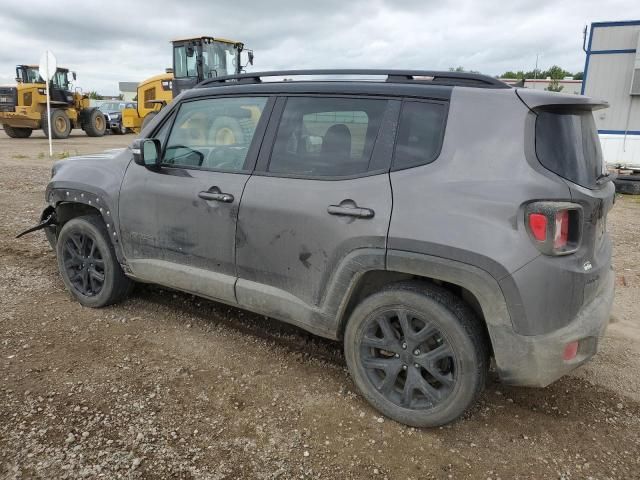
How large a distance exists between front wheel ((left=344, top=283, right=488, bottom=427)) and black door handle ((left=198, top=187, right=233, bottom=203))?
41.8 inches

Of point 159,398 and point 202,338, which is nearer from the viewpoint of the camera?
point 159,398

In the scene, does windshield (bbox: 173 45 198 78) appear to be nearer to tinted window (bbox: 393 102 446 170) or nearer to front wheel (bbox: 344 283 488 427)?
tinted window (bbox: 393 102 446 170)

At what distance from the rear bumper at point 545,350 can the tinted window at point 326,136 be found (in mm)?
1155

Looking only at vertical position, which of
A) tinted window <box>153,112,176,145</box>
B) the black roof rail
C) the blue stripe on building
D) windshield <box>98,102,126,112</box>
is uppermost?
windshield <box>98,102,126,112</box>

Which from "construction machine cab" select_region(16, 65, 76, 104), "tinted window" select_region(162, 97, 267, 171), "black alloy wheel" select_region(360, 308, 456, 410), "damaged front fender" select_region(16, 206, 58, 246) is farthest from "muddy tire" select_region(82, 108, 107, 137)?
"black alloy wheel" select_region(360, 308, 456, 410)

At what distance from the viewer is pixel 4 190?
29.7 ft

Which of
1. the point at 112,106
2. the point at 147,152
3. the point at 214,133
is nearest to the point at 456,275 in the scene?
the point at 214,133

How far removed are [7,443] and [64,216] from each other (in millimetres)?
2255

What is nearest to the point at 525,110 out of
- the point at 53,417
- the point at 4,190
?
the point at 53,417

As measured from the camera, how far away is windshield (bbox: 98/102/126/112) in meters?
26.8

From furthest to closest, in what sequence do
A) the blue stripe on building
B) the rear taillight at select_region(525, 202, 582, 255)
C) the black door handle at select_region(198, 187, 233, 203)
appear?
the blue stripe on building < the black door handle at select_region(198, 187, 233, 203) < the rear taillight at select_region(525, 202, 582, 255)

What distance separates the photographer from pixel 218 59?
53.5ft

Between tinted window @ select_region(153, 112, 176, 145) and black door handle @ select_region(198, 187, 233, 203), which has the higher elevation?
tinted window @ select_region(153, 112, 176, 145)

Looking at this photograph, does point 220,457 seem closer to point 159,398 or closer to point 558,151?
point 159,398
